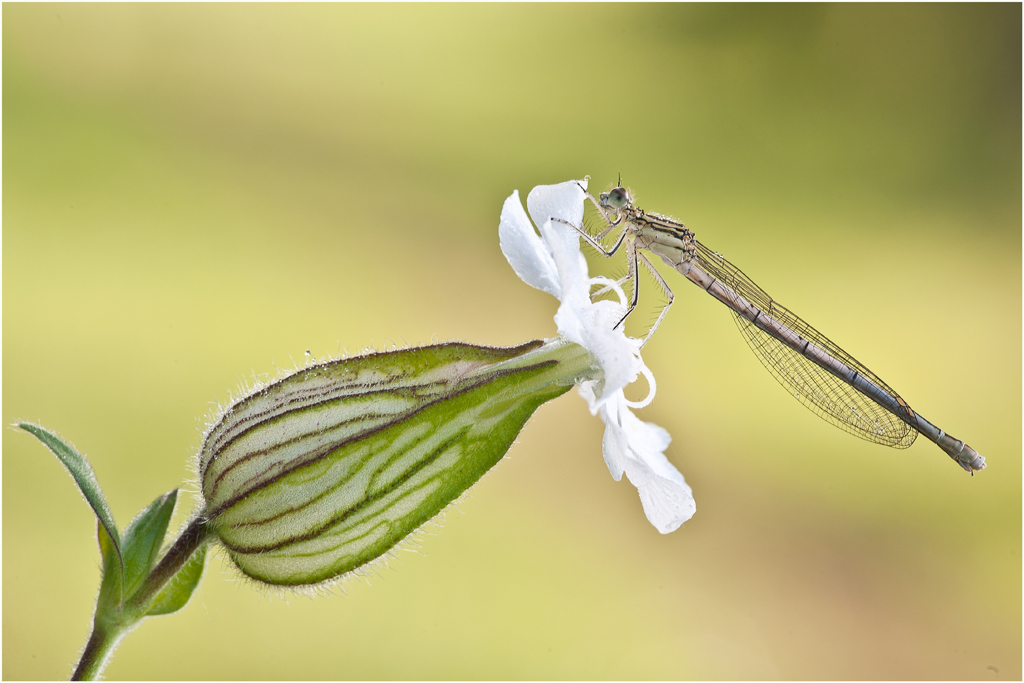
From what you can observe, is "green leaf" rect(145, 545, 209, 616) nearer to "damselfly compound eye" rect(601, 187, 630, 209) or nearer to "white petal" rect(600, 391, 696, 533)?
"white petal" rect(600, 391, 696, 533)

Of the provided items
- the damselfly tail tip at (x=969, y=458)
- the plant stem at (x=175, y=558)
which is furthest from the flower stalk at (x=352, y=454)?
the damselfly tail tip at (x=969, y=458)

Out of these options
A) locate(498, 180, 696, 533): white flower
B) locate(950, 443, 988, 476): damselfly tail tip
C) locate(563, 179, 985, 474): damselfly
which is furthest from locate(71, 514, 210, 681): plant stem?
locate(950, 443, 988, 476): damselfly tail tip

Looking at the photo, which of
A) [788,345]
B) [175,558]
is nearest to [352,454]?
[175,558]

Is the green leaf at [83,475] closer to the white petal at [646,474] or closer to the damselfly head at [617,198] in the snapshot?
the white petal at [646,474]

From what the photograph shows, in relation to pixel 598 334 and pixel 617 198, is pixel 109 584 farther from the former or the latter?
pixel 617 198

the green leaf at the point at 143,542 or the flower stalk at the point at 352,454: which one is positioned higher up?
the flower stalk at the point at 352,454

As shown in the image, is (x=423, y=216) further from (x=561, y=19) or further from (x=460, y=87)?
(x=561, y=19)
